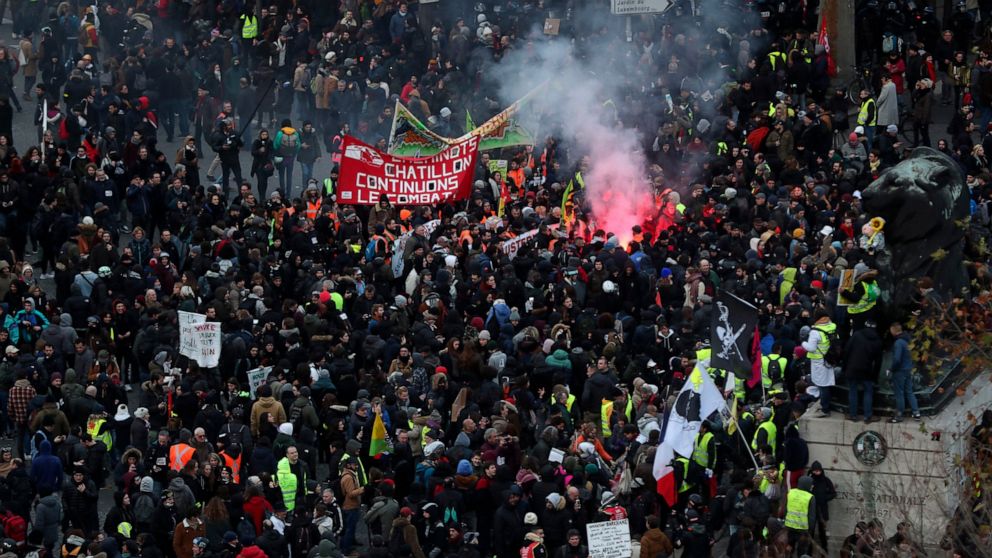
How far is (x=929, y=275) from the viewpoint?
2641cm

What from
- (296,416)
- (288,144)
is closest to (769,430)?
(296,416)

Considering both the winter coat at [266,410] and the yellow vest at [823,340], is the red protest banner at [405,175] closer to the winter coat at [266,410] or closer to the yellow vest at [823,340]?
the winter coat at [266,410]

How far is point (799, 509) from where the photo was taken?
2581 centimetres

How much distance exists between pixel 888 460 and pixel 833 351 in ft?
4.57

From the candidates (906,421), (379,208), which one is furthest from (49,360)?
(906,421)

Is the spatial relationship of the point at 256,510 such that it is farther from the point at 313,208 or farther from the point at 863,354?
the point at 313,208

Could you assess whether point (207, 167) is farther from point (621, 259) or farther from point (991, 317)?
point (991, 317)

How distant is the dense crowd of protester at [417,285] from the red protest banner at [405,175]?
0.39 meters

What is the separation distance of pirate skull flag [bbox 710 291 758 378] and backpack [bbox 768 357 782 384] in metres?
1.23

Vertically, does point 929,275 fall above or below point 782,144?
below

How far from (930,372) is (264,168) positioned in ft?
50.4

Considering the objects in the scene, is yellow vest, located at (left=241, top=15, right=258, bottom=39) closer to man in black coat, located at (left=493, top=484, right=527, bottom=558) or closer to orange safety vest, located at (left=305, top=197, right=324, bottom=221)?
orange safety vest, located at (left=305, top=197, right=324, bottom=221)

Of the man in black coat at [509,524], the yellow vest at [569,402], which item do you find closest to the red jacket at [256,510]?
the man in black coat at [509,524]

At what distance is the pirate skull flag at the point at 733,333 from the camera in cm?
2727
